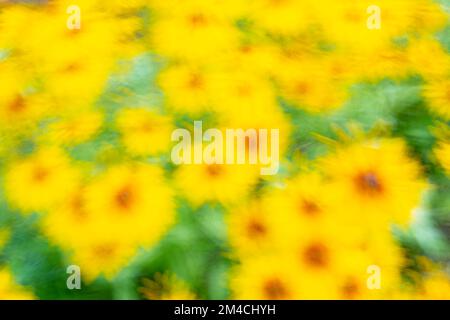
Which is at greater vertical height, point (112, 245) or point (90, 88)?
point (90, 88)

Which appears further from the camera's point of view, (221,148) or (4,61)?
(4,61)

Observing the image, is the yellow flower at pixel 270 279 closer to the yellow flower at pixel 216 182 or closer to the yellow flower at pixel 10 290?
the yellow flower at pixel 216 182

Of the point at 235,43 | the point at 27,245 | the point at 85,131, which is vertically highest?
the point at 235,43

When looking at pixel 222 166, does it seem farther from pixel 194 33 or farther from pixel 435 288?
pixel 435 288

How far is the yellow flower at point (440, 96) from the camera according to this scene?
3.09 feet

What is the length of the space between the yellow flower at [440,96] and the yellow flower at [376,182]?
0.12 meters

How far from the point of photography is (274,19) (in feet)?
3.13

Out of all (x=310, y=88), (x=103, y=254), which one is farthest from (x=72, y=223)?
(x=310, y=88)

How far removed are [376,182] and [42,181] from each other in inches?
17.7

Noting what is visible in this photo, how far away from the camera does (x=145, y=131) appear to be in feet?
2.89

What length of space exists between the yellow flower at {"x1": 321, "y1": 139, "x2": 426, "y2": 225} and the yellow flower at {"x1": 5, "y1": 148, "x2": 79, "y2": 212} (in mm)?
354
